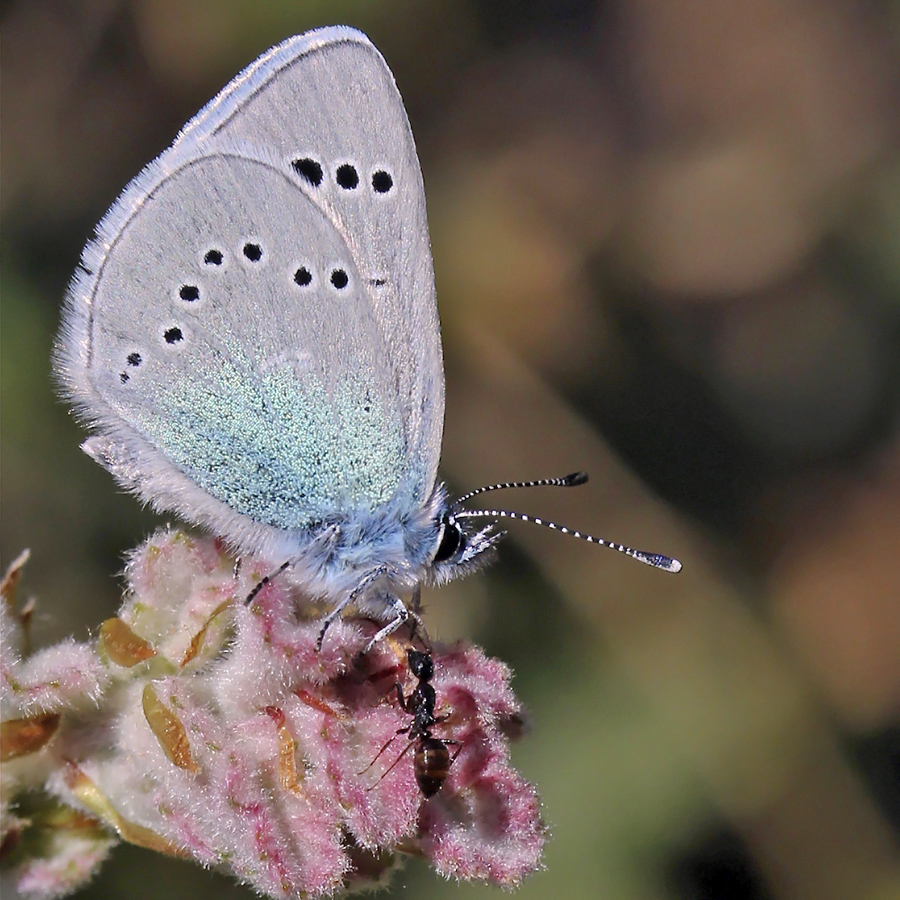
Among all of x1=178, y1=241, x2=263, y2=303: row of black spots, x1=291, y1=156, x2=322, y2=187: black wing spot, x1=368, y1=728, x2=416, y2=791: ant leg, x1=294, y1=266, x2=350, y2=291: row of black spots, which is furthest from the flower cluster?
x1=291, y1=156, x2=322, y2=187: black wing spot

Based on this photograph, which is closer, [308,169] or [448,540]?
[308,169]

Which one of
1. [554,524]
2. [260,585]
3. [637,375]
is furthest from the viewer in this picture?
[637,375]

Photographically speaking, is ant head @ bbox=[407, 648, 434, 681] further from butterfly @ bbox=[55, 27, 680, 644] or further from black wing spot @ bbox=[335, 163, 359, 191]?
black wing spot @ bbox=[335, 163, 359, 191]

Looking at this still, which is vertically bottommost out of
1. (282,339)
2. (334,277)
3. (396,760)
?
(396,760)

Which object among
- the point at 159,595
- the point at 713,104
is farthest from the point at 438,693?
the point at 713,104

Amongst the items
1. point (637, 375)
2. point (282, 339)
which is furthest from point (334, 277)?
point (637, 375)

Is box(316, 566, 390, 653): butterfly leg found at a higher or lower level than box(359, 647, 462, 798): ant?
higher

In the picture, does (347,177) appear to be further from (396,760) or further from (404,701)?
(396,760)

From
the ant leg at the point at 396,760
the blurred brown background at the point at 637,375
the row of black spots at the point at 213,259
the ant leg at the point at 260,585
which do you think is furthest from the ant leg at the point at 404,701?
the blurred brown background at the point at 637,375
